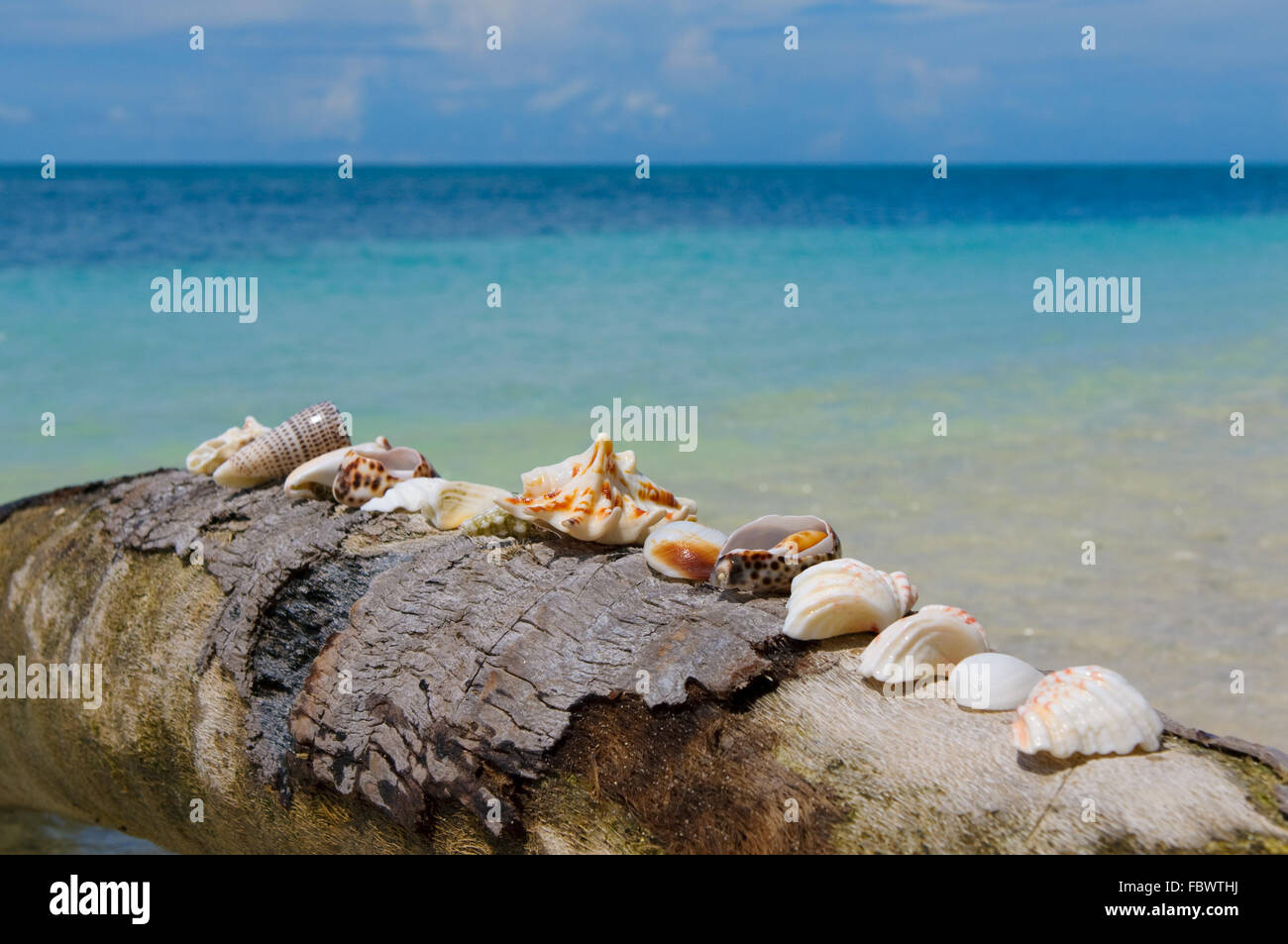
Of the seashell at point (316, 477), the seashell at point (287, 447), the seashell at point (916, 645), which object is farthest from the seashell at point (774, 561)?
the seashell at point (287, 447)

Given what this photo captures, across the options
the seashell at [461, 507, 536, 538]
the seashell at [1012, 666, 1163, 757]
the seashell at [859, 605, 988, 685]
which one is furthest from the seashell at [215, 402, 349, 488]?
the seashell at [1012, 666, 1163, 757]

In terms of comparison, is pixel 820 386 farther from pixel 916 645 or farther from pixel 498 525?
pixel 916 645

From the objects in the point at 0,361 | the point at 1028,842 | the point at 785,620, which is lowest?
the point at 1028,842

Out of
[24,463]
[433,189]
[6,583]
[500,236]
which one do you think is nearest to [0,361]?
[24,463]

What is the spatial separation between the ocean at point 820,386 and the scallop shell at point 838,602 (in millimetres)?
2760

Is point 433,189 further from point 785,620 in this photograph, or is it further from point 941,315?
point 785,620

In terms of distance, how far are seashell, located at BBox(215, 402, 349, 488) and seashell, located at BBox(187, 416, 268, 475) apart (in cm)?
16

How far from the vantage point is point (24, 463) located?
8.47 meters

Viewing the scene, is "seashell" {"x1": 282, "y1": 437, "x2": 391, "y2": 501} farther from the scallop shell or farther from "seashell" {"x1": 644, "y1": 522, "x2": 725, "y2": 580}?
the scallop shell

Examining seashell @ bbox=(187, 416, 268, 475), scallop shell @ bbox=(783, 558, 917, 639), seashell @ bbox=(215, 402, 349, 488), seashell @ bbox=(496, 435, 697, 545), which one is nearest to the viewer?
scallop shell @ bbox=(783, 558, 917, 639)

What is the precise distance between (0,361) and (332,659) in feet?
34.9

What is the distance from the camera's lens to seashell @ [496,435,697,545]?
282cm

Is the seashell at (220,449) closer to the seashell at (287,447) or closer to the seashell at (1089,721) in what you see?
the seashell at (287,447)
